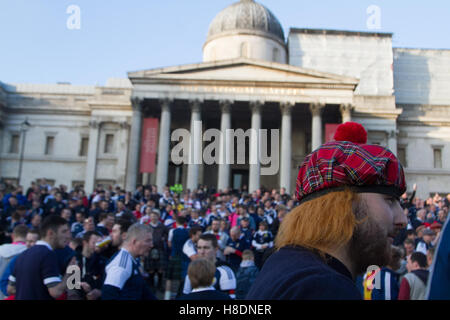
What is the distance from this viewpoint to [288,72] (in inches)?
1270

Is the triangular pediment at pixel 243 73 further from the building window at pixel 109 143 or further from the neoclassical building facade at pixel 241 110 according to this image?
the building window at pixel 109 143

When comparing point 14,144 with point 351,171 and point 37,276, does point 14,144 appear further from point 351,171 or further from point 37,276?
point 351,171

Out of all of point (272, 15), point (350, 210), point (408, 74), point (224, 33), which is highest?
point (272, 15)

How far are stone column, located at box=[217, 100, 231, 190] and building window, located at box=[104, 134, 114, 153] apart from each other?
10425 millimetres

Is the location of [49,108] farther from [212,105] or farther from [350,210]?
[350,210]

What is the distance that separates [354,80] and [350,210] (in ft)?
105

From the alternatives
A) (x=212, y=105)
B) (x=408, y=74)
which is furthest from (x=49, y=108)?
(x=408, y=74)

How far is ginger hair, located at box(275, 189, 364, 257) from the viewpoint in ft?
5.29

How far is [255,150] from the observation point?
29547mm

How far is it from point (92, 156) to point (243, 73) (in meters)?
14.0

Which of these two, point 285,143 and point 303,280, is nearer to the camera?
point 303,280

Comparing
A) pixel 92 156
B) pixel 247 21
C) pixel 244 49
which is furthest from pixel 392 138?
pixel 92 156
